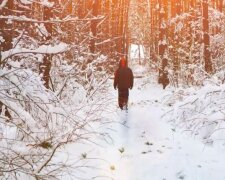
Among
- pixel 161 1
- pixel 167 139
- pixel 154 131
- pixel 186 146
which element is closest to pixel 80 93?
pixel 154 131

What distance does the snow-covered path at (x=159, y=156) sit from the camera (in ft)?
20.3

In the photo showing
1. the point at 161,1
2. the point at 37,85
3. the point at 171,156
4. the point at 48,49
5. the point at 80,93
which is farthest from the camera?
the point at 161,1

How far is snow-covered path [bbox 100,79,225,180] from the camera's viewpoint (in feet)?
20.3

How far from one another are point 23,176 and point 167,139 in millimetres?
4600

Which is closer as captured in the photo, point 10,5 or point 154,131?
point 10,5

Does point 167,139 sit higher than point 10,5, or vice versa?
point 10,5

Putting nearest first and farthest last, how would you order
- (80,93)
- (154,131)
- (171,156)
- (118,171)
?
1. (118,171)
2. (171,156)
3. (154,131)
4. (80,93)

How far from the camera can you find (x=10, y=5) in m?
7.39

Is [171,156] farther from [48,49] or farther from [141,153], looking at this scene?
[48,49]

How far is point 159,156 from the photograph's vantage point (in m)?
7.30

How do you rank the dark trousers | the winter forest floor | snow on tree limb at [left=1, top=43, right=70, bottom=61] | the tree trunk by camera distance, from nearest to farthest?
snow on tree limb at [left=1, top=43, right=70, bottom=61] < the winter forest floor < the dark trousers < the tree trunk

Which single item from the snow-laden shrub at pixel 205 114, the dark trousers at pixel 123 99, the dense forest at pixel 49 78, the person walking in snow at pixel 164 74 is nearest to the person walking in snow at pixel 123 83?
the dark trousers at pixel 123 99

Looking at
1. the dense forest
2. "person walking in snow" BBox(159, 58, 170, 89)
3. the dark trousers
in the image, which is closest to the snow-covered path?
the dense forest

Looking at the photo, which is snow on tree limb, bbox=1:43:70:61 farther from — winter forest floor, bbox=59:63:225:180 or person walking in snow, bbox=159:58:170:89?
person walking in snow, bbox=159:58:170:89
